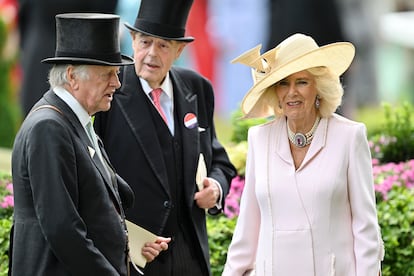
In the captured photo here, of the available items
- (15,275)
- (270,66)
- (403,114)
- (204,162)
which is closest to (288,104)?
(270,66)

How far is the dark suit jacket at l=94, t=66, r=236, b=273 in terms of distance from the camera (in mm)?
7961

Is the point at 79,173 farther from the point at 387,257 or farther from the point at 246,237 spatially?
the point at 387,257

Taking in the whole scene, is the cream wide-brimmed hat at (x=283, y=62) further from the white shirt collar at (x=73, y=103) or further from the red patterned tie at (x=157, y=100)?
the white shirt collar at (x=73, y=103)

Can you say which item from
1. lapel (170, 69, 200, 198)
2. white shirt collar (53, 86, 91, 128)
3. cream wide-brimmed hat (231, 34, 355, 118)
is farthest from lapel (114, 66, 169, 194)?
white shirt collar (53, 86, 91, 128)

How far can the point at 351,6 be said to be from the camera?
63.8 ft

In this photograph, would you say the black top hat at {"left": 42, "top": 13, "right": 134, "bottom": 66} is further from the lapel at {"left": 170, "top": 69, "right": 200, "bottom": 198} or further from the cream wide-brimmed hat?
the lapel at {"left": 170, "top": 69, "right": 200, "bottom": 198}

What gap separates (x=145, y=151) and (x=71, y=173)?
124 cm

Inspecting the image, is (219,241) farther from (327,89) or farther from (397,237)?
(327,89)

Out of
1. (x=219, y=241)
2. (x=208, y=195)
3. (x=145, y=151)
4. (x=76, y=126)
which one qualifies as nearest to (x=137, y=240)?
(x=145, y=151)

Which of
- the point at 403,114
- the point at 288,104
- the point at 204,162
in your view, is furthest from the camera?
the point at 403,114

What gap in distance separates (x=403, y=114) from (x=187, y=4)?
2470 millimetres

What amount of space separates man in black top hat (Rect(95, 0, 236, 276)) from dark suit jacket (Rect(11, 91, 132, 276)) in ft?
3.12

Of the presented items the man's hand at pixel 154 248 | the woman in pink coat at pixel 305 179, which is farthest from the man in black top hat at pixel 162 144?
the woman in pink coat at pixel 305 179

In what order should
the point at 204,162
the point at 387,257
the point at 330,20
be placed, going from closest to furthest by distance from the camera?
the point at 204,162 → the point at 387,257 → the point at 330,20
